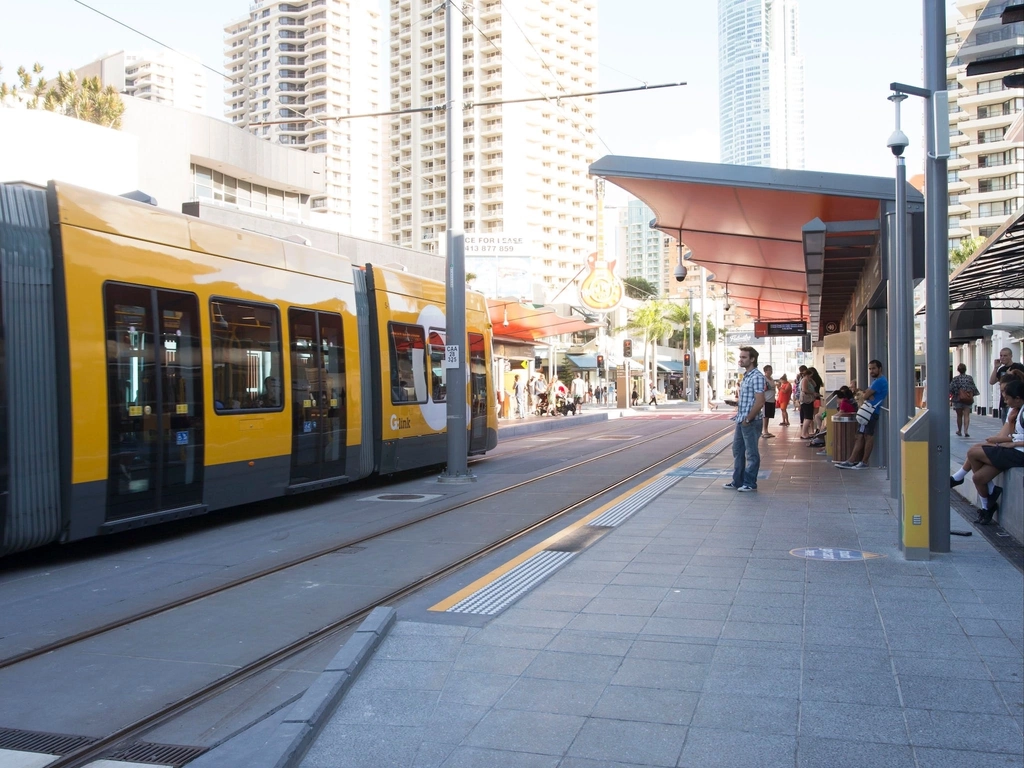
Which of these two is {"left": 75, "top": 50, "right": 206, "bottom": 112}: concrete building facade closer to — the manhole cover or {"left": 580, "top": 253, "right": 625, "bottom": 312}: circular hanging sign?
{"left": 580, "top": 253, "right": 625, "bottom": 312}: circular hanging sign

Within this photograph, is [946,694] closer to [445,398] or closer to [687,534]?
[687,534]

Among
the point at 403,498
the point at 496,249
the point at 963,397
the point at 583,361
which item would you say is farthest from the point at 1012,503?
the point at 583,361

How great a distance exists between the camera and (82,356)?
26.0 feet

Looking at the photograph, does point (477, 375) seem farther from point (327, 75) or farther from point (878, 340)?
point (327, 75)

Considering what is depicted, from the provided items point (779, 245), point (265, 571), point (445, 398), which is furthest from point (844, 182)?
point (265, 571)

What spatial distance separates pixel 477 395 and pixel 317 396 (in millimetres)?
5839

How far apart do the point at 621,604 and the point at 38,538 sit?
16.1ft

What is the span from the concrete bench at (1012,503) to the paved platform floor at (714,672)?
0.66 m

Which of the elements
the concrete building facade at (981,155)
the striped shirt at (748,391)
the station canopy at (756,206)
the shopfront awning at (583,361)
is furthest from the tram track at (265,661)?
the concrete building facade at (981,155)

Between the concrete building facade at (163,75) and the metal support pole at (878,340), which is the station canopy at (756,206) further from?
the concrete building facade at (163,75)

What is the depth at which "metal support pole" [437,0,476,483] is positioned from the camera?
14102 millimetres

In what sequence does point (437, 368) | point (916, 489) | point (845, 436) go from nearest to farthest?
point (916, 489), point (437, 368), point (845, 436)

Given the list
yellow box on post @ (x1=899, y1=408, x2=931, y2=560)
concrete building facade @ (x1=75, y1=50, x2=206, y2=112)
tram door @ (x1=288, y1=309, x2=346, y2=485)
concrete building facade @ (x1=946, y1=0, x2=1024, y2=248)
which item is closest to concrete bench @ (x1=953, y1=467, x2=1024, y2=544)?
yellow box on post @ (x1=899, y1=408, x2=931, y2=560)

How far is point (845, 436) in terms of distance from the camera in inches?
616
